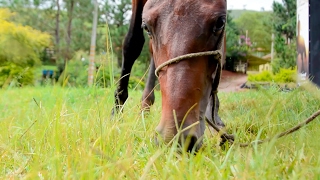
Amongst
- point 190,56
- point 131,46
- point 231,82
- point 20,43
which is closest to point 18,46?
point 20,43

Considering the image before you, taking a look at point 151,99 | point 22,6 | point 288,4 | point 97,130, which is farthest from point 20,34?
point 97,130

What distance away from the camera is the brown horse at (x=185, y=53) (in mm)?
1624

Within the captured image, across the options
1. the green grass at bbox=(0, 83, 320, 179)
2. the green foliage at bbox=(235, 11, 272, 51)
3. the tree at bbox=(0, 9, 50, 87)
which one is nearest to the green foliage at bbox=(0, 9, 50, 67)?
the tree at bbox=(0, 9, 50, 87)

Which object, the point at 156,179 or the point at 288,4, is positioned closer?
the point at 156,179

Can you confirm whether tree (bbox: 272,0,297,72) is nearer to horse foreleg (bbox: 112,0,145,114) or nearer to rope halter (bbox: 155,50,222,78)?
horse foreleg (bbox: 112,0,145,114)

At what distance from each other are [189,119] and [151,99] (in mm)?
2004

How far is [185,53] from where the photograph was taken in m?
1.74

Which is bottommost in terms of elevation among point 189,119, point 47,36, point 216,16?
point 189,119

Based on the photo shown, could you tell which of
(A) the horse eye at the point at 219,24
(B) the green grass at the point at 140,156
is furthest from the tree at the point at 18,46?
(A) the horse eye at the point at 219,24

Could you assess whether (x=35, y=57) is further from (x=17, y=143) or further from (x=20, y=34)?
(x=17, y=143)

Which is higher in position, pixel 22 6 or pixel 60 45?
pixel 22 6

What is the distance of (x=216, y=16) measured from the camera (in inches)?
71.6

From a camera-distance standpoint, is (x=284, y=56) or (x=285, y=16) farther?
(x=285, y=16)

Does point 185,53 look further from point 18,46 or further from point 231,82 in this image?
point 18,46
